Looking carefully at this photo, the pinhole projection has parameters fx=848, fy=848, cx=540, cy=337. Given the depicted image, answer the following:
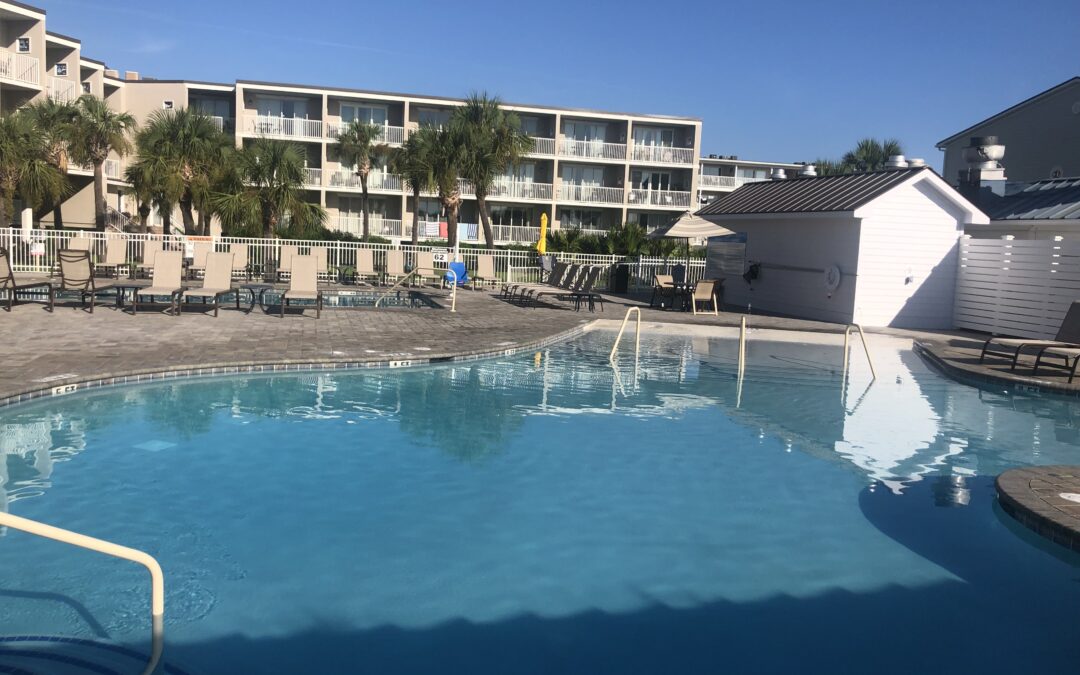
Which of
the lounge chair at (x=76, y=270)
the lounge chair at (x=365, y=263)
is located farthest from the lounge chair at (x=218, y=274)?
the lounge chair at (x=365, y=263)

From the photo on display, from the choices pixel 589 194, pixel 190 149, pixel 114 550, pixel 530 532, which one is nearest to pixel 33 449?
pixel 530 532

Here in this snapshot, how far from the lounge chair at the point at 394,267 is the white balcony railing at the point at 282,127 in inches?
900

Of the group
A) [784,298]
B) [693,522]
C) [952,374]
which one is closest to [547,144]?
[784,298]

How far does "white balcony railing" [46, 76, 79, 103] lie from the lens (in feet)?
116

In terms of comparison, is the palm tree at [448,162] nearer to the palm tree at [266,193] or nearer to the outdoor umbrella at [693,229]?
the palm tree at [266,193]

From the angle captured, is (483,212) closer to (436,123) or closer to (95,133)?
(95,133)

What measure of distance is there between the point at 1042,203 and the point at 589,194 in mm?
31085

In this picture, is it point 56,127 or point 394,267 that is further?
point 56,127

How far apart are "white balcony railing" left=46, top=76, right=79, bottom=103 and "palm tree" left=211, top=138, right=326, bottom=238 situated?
13.3m

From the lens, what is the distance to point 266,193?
87.5 feet

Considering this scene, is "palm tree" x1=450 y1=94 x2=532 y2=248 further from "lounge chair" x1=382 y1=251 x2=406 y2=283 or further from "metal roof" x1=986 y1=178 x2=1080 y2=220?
"metal roof" x1=986 y1=178 x2=1080 y2=220

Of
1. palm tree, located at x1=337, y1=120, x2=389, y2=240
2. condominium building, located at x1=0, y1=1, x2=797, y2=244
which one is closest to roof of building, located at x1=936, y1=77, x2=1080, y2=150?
condominium building, located at x1=0, y1=1, x2=797, y2=244

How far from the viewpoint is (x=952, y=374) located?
13086mm

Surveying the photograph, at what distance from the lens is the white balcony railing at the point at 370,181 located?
146ft
